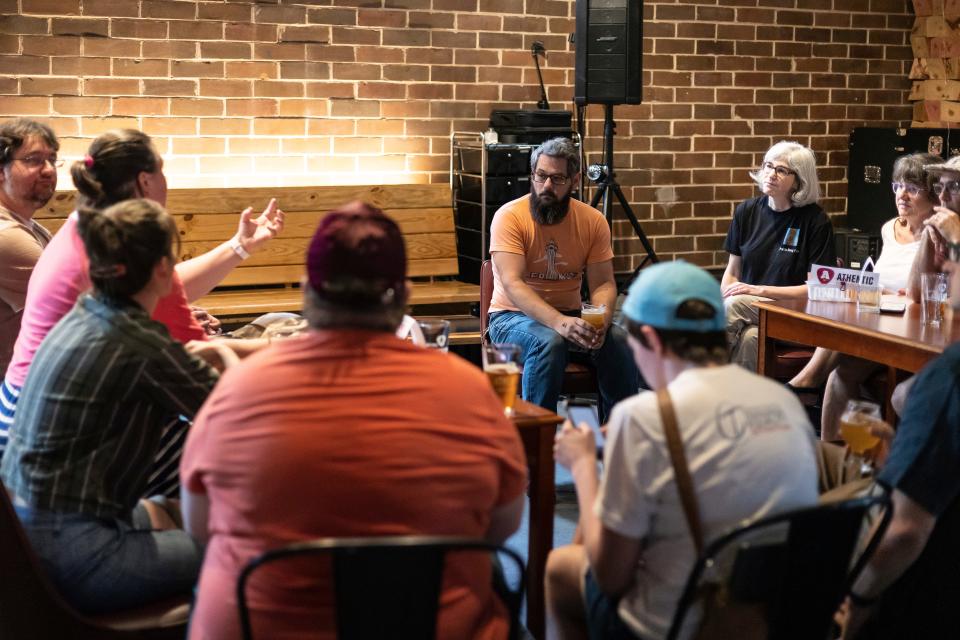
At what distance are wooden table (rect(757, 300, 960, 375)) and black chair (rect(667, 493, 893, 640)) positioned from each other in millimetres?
1529

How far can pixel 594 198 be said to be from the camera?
6.12 metres

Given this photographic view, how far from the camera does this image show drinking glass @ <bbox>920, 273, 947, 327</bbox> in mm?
3521

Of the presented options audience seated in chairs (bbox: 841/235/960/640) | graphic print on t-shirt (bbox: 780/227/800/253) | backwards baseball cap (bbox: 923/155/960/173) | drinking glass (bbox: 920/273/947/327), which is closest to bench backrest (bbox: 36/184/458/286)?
graphic print on t-shirt (bbox: 780/227/800/253)

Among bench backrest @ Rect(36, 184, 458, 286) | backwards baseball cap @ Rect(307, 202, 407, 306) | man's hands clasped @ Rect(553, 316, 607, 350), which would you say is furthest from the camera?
bench backrest @ Rect(36, 184, 458, 286)

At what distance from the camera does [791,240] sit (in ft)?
15.5

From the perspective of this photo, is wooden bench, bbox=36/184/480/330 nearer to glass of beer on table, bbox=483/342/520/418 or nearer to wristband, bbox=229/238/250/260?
wristband, bbox=229/238/250/260

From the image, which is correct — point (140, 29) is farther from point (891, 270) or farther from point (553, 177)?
point (891, 270)

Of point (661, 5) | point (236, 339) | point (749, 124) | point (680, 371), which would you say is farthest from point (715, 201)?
point (680, 371)

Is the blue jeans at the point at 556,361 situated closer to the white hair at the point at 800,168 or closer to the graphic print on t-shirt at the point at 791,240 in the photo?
the graphic print on t-shirt at the point at 791,240

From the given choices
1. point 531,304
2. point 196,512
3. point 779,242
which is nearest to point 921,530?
point 196,512

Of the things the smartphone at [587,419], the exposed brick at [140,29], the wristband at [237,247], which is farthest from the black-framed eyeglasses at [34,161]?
the exposed brick at [140,29]

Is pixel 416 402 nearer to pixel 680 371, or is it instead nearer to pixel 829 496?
pixel 680 371

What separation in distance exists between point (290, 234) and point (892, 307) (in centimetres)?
302

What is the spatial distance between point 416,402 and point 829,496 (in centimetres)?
88
